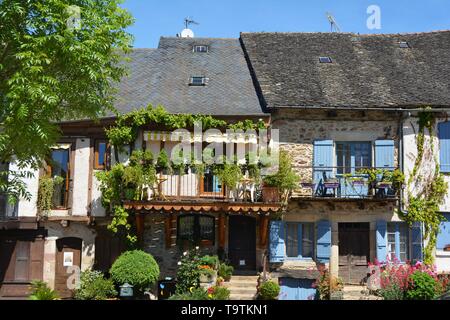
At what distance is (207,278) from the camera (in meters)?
14.9

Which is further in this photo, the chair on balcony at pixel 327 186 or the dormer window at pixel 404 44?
the dormer window at pixel 404 44

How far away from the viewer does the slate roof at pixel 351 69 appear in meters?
17.3

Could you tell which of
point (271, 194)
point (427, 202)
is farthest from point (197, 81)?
point (427, 202)

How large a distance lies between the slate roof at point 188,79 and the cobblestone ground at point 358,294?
19.8 ft

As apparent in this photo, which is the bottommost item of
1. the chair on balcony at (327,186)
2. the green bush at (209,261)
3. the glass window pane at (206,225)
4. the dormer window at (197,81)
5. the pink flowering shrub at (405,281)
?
the pink flowering shrub at (405,281)

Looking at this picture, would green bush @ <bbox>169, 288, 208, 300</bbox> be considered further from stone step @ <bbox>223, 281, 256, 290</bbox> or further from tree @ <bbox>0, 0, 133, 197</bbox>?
tree @ <bbox>0, 0, 133, 197</bbox>

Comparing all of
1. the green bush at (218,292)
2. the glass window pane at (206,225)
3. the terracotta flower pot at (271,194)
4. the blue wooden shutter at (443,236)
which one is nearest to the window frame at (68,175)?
the glass window pane at (206,225)

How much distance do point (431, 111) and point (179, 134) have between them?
26.0 ft

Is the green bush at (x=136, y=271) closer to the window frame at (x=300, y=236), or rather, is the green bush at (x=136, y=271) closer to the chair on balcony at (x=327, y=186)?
the window frame at (x=300, y=236)

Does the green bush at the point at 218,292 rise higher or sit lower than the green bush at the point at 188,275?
lower

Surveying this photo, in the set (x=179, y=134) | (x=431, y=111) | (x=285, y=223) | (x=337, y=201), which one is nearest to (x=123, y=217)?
(x=179, y=134)

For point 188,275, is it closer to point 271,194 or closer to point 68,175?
point 271,194

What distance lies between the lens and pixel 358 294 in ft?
51.8

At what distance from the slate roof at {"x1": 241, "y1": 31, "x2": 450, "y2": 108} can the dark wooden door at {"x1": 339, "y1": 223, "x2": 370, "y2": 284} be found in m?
3.95
